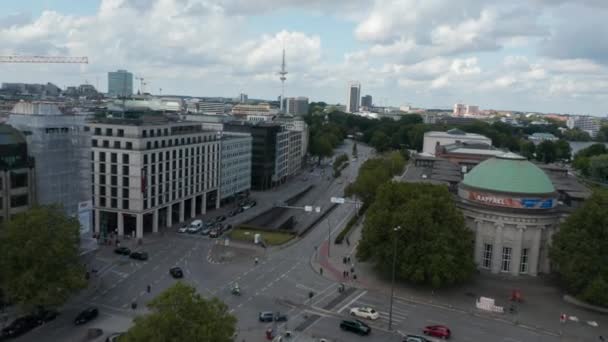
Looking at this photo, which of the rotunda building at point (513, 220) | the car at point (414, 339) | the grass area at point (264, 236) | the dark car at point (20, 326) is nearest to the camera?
the dark car at point (20, 326)

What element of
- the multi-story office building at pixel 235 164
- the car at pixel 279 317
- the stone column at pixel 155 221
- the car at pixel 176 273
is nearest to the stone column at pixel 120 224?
the stone column at pixel 155 221

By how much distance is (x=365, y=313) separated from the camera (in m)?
60.7

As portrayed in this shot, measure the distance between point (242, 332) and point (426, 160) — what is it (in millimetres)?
91790

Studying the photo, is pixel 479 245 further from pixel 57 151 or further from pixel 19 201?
pixel 19 201

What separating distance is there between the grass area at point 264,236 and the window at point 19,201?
126ft

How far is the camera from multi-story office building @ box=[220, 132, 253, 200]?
120312mm

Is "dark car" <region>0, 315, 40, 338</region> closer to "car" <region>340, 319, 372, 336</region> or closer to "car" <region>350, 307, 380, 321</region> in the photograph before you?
"car" <region>340, 319, 372, 336</region>

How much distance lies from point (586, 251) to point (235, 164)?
80.2 meters

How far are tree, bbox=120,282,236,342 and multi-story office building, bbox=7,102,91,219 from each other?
31.3 meters

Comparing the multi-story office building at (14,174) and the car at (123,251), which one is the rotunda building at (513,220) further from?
the multi-story office building at (14,174)

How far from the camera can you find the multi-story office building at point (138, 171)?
296ft

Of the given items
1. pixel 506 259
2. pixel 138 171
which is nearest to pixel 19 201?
pixel 138 171

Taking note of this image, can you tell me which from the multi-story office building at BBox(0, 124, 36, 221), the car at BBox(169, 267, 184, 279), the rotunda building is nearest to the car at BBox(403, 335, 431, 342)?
the rotunda building

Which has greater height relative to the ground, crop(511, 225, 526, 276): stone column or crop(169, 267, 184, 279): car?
crop(511, 225, 526, 276): stone column
